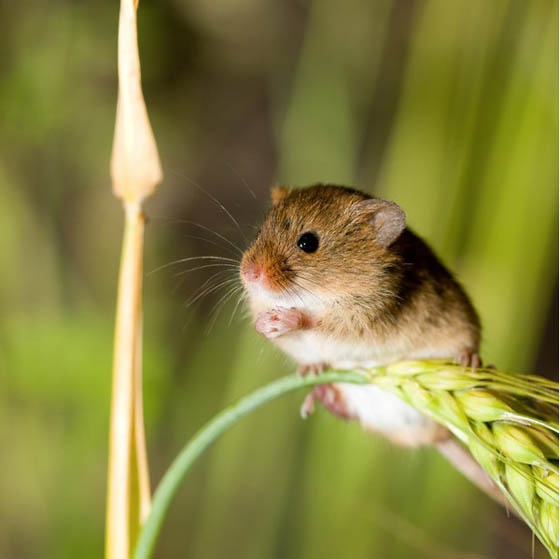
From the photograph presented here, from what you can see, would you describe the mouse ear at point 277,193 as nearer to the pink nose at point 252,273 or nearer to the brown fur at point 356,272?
the brown fur at point 356,272

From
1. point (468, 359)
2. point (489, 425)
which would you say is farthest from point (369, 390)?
point (489, 425)

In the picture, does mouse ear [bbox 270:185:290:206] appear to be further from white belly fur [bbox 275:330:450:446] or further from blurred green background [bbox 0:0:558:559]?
white belly fur [bbox 275:330:450:446]

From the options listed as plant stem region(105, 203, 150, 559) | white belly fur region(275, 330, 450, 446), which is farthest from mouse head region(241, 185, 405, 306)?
plant stem region(105, 203, 150, 559)

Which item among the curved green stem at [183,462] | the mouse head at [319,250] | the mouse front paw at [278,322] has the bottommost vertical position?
the curved green stem at [183,462]

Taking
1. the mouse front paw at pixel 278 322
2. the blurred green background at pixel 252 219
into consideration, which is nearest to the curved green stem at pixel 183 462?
the mouse front paw at pixel 278 322

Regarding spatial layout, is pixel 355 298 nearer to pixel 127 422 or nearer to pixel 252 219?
pixel 127 422

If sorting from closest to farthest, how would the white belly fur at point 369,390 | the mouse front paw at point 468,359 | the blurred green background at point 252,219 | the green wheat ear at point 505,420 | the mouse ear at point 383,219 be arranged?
the green wheat ear at point 505,420, the mouse ear at point 383,219, the mouse front paw at point 468,359, the white belly fur at point 369,390, the blurred green background at point 252,219

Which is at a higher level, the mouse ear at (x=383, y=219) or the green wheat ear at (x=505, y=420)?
the mouse ear at (x=383, y=219)
